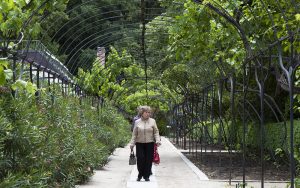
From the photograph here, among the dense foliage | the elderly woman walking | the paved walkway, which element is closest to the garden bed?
the paved walkway

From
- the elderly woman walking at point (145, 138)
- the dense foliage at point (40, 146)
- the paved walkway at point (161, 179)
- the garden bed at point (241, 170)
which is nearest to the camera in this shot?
the dense foliage at point (40, 146)

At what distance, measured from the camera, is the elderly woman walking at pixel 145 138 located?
13.4 m

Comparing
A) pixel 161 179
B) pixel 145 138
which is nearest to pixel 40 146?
pixel 145 138

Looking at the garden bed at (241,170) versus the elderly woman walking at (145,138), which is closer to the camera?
the elderly woman walking at (145,138)

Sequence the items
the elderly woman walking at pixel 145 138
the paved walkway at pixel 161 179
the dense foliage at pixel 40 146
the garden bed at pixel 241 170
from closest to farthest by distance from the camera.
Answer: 1. the dense foliage at pixel 40 146
2. the paved walkway at pixel 161 179
3. the elderly woman walking at pixel 145 138
4. the garden bed at pixel 241 170

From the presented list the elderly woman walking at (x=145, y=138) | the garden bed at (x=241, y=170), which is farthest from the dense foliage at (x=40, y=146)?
the garden bed at (x=241, y=170)

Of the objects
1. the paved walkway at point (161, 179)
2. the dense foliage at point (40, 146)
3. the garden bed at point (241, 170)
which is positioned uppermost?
the dense foliage at point (40, 146)

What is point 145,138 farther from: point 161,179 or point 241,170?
point 241,170

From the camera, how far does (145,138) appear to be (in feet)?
44.0

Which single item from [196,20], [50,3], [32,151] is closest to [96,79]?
[196,20]

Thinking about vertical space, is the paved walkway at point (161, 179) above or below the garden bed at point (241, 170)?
below

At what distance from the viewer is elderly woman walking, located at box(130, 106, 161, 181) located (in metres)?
13.4

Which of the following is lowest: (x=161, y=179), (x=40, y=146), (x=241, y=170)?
(x=161, y=179)

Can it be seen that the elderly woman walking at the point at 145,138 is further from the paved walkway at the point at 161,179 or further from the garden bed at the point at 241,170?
the garden bed at the point at 241,170
